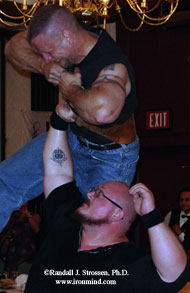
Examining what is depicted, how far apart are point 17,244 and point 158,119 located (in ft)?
10.6

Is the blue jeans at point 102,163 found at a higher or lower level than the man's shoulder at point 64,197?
higher

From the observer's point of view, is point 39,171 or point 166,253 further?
point 39,171

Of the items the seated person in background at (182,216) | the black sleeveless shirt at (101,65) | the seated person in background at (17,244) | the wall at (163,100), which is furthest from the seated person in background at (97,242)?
the wall at (163,100)

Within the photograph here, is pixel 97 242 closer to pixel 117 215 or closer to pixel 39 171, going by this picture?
pixel 117 215

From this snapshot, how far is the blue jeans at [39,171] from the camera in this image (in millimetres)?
2543

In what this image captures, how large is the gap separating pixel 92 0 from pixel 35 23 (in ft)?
5.39

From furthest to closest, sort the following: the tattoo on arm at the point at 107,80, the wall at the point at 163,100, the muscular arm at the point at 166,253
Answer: the wall at the point at 163,100 → the tattoo on arm at the point at 107,80 → the muscular arm at the point at 166,253

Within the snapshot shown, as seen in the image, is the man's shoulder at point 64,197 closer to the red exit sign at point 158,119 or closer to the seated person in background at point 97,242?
the seated person in background at point 97,242

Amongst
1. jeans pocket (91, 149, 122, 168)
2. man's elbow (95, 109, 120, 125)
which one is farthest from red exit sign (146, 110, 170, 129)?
man's elbow (95, 109, 120, 125)

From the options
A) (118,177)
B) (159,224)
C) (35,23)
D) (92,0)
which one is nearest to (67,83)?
(35,23)

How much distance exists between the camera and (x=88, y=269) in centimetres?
232

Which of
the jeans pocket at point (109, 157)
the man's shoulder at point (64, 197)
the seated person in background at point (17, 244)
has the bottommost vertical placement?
the seated person in background at point (17, 244)

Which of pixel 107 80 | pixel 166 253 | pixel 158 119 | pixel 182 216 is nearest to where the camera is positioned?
pixel 166 253

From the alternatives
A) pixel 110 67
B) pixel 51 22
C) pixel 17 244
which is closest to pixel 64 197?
pixel 110 67
